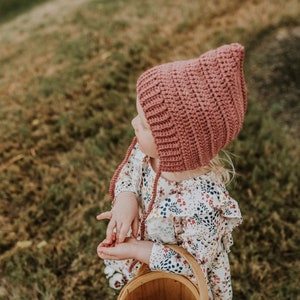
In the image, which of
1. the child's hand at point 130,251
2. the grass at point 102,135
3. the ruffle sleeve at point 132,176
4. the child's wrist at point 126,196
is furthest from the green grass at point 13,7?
the child's hand at point 130,251

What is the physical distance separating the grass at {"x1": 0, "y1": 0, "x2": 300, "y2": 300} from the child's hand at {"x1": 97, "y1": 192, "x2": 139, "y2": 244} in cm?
75

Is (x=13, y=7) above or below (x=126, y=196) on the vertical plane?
below

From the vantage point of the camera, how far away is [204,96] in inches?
62.3

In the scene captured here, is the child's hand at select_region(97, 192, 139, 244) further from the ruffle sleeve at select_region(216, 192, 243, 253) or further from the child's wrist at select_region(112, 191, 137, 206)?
the ruffle sleeve at select_region(216, 192, 243, 253)

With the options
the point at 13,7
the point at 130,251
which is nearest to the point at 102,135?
the point at 130,251

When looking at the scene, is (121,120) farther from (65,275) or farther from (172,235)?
(172,235)

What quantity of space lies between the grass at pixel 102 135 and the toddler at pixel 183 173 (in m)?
0.74

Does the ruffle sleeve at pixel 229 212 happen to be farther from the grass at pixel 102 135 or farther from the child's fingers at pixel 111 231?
the grass at pixel 102 135

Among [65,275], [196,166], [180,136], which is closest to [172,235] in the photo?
[196,166]

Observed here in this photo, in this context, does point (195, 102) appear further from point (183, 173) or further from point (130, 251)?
point (130, 251)

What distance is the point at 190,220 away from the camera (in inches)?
69.3

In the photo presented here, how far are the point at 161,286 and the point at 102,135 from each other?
5.90 feet

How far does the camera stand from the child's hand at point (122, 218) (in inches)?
71.6

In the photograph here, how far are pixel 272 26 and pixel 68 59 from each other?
214cm
